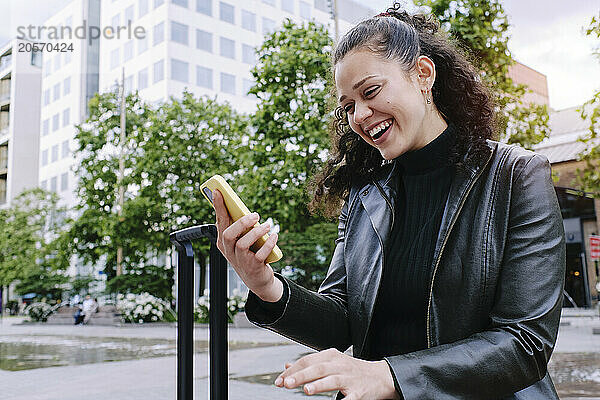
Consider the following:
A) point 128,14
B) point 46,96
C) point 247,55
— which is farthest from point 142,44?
point 46,96

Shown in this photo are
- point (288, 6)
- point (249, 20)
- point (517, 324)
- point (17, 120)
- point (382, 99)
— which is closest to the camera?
point (517, 324)

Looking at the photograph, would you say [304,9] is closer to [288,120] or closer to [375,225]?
[288,120]

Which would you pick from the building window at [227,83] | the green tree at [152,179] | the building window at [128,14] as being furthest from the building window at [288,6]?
the green tree at [152,179]

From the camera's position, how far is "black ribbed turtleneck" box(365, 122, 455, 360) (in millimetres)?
1184

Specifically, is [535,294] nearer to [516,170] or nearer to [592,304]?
[516,170]

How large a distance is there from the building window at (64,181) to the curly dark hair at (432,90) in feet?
130

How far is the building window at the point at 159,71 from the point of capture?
3259 cm

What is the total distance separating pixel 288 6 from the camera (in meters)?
38.7

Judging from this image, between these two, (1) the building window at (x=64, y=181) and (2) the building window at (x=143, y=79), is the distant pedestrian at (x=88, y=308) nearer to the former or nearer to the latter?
(2) the building window at (x=143, y=79)

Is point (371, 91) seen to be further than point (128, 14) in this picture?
No

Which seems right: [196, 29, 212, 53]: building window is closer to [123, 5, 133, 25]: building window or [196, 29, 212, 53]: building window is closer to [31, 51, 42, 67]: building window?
[123, 5, 133, 25]: building window

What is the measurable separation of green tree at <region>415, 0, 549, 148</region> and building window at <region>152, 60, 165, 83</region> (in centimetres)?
2671

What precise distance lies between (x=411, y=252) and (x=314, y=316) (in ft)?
0.75

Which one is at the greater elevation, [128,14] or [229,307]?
[128,14]
